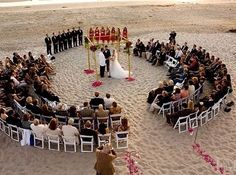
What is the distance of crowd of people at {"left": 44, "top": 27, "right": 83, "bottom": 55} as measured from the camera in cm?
2566

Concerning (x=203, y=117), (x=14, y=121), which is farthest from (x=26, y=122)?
(x=203, y=117)

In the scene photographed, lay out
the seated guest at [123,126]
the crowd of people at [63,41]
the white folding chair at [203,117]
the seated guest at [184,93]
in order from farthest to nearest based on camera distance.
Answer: the crowd of people at [63,41]
the seated guest at [184,93]
the white folding chair at [203,117]
the seated guest at [123,126]

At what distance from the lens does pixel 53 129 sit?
14.1 metres

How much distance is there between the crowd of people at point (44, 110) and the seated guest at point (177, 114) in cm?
177

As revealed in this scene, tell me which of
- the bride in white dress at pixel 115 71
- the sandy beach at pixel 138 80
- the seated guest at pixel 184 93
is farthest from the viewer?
the bride in white dress at pixel 115 71

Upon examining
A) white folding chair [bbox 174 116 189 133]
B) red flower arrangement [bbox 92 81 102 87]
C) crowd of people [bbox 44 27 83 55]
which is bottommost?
white folding chair [bbox 174 116 189 133]

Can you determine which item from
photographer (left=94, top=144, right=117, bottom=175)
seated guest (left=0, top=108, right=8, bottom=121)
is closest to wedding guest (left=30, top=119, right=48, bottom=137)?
seated guest (left=0, top=108, right=8, bottom=121)

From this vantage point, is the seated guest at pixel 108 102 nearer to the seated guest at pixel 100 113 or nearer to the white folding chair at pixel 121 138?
the seated guest at pixel 100 113

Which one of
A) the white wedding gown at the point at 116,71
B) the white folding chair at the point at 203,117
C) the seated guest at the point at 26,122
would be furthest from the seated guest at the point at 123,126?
the white wedding gown at the point at 116,71

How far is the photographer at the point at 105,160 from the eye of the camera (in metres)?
11.5

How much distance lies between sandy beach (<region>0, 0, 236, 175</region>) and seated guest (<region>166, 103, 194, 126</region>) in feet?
0.86

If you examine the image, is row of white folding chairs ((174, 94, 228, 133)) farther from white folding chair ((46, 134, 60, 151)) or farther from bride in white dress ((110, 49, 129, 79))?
bride in white dress ((110, 49, 129, 79))

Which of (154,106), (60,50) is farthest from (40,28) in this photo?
(154,106)

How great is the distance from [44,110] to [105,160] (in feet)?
14.7
